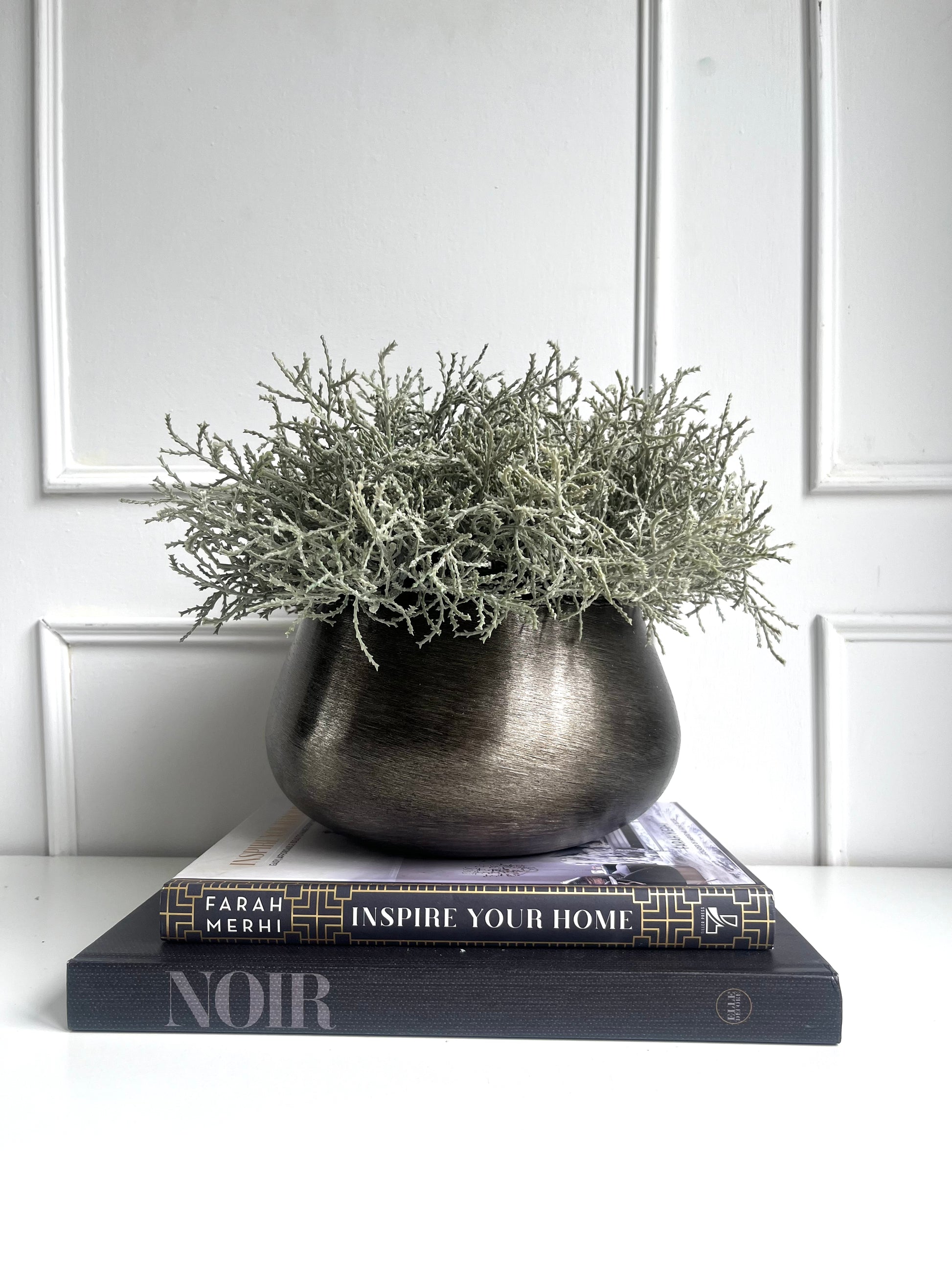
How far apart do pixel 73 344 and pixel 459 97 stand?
0.44 metres

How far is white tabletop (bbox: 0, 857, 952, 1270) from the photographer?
34cm

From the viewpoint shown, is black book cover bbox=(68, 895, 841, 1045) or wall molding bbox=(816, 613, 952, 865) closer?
black book cover bbox=(68, 895, 841, 1045)

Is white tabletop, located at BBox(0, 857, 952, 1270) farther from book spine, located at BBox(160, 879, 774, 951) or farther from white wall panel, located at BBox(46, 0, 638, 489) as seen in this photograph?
white wall panel, located at BBox(46, 0, 638, 489)

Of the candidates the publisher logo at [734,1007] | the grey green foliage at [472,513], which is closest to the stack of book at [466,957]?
the publisher logo at [734,1007]

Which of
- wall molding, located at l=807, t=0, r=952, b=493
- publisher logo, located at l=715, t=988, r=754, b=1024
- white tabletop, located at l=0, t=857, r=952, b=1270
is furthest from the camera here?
wall molding, located at l=807, t=0, r=952, b=493

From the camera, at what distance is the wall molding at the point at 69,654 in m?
0.91

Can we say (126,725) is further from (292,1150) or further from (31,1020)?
(292,1150)

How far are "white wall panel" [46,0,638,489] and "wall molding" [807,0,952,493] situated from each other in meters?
0.17

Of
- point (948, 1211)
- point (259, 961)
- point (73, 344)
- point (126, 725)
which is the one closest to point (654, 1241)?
point (948, 1211)

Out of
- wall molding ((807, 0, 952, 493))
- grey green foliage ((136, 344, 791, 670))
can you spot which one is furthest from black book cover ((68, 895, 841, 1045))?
wall molding ((807, 0, 952, 493))

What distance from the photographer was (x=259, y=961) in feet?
1.67

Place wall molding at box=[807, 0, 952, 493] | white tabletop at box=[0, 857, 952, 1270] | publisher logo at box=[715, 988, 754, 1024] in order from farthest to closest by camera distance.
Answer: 1. wall molding at box=[807, 0, 952, 493]
2. publisher logo at box=[715, 988, 754, 1024]
3. white tabletop at box=[0, 857, 952, 1270]

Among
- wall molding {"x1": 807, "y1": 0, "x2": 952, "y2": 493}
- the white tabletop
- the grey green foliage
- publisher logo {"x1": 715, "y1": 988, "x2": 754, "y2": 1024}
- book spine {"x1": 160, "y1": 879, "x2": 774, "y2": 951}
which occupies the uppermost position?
wall molding {"x1": 807, "y1": 0, "x2": 952, "y2": 493}

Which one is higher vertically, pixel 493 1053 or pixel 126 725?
pixel 126 725
